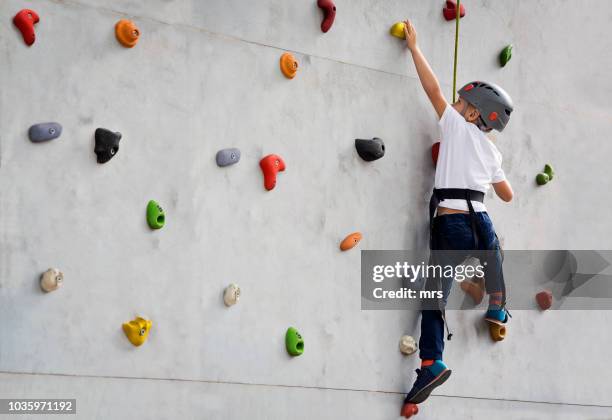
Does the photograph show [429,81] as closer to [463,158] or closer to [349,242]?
[463,158]

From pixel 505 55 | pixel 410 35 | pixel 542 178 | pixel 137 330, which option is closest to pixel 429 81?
pixel 410 35

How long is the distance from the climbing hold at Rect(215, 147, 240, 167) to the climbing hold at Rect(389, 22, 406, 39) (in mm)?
1009

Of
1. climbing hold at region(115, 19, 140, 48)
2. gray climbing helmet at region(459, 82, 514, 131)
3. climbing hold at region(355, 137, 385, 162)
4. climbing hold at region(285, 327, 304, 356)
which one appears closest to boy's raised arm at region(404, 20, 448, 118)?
gray climbing helmet at region(459, 82, 514, 131)

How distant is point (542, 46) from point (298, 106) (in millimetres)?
1518

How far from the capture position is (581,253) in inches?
204

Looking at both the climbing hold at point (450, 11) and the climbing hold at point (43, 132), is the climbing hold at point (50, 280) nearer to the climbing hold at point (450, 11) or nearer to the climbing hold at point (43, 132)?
the climbing hold at point (43, 132)

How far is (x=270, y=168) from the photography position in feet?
13.6

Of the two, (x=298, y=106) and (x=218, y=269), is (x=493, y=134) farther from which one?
(x=218, y=269)

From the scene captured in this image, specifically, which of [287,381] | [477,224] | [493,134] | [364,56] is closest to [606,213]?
[493,134]

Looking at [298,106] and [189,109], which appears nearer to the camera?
[189,109]

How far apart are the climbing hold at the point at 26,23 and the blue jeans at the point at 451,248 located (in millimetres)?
1887

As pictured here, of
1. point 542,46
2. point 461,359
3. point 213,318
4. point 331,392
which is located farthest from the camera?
point 542,46

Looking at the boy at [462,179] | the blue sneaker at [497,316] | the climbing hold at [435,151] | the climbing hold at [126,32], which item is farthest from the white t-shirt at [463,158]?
the climbing hold at [126,32]

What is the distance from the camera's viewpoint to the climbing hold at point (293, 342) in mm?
4172
